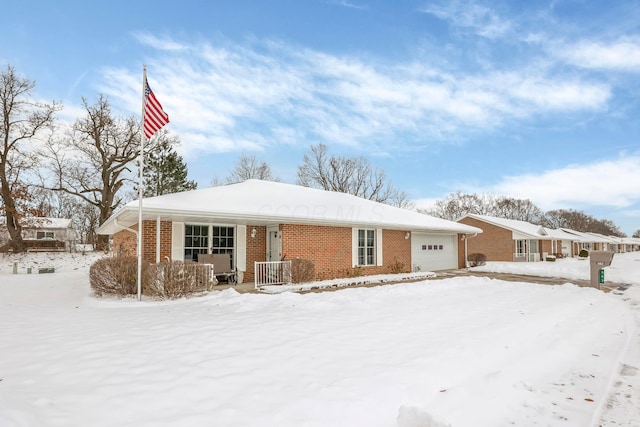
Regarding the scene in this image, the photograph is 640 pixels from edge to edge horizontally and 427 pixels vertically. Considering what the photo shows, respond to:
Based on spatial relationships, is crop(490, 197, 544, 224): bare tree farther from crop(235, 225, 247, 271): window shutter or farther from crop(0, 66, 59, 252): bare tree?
crop(0, 66, 59, 252): bare tree

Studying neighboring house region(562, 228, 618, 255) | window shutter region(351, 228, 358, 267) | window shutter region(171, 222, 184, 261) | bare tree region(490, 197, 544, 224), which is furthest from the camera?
bare tree region(490, 197, 544, 224)

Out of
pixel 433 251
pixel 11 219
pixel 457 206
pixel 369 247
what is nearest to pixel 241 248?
pixel 369 247

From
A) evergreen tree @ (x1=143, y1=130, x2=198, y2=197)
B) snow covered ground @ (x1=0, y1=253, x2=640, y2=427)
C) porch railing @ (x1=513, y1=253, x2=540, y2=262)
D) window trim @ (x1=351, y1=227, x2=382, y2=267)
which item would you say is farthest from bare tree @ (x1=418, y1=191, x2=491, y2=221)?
snow covered ground @ (x1=0, y1=253, x2=640, y2=427)

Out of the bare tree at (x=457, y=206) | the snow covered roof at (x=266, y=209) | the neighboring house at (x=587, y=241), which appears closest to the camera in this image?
the snow covered roof at (x=266, y=209)

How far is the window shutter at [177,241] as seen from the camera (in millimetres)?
11455

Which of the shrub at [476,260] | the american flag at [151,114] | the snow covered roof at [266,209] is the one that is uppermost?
the american flag at [151,114]

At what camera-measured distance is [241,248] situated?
13000 millimetres

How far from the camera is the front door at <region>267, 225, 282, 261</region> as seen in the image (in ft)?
42.7

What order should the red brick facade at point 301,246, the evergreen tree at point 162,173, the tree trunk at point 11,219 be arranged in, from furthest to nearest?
1. the evergreen tree at point 162,173
2. the tree trunk at point 11,219
3. the red brick facade at point 301,246

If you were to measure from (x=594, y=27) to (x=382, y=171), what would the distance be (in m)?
30.0

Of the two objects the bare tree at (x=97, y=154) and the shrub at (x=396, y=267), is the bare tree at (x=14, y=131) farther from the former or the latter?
the shrub at (x=396, y=267)

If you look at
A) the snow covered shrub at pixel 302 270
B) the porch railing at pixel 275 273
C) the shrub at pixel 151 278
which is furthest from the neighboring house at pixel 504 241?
the shrub at pixel 151 278

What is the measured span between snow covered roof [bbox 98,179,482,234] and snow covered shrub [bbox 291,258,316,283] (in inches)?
59.8

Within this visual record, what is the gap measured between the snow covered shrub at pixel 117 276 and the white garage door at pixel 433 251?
43.2 ft
